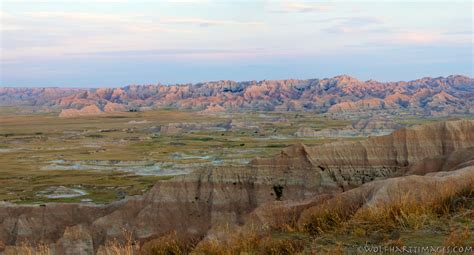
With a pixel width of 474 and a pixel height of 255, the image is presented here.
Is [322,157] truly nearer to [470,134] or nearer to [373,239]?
[470,134]

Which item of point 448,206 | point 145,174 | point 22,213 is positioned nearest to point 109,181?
point 145,174

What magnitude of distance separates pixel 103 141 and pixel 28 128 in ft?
167

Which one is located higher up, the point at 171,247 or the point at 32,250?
the point at 171,247

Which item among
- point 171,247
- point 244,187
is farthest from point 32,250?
point 244,187

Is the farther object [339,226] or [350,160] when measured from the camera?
[350,160]

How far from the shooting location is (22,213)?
35938mm

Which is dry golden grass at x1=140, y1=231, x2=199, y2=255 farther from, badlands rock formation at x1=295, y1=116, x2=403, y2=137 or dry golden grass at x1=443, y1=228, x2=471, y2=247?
badlands rock formation at x1=295, y1=116, x2=403, y2=137

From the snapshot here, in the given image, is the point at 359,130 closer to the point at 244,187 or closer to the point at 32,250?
the point at 244,187

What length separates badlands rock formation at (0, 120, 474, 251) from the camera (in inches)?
1335

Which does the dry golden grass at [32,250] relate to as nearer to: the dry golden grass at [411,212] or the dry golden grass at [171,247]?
the dry golden grass at [171,247]

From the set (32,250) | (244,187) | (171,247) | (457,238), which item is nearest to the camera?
(457,238)

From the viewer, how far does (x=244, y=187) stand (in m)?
35.2

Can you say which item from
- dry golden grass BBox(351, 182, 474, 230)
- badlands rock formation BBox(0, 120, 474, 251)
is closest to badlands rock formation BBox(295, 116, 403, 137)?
badlands rock formation BBox(0, 120, 474, 251)

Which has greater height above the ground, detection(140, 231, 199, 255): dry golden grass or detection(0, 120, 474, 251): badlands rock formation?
detection(140, 231, 199, 255): dry golden grass
